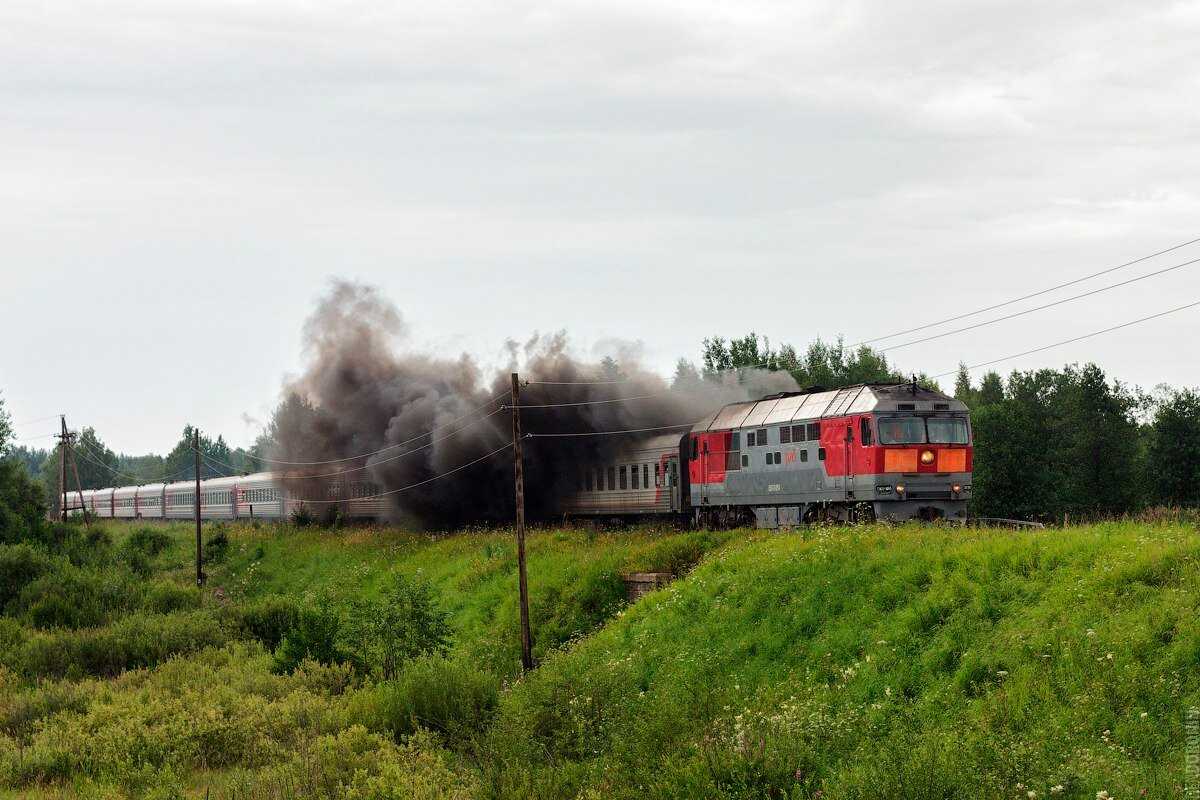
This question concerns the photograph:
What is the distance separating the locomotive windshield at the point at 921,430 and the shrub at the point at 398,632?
13.6 metres

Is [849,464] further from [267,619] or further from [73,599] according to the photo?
[73,599]

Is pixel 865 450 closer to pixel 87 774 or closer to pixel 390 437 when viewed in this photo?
pixel 87 774

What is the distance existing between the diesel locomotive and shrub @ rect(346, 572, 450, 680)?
11.0 meters

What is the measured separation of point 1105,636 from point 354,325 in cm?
4962

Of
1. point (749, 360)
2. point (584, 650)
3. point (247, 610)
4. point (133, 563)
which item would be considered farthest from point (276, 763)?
point (749, 360)

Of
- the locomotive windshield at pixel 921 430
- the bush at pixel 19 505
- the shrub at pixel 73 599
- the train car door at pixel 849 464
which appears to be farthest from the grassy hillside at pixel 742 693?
the bush at pixel 19 505

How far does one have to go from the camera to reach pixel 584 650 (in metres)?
28.2

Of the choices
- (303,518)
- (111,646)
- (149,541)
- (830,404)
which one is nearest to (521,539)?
(830,404)

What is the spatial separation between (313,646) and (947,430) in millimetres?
19510

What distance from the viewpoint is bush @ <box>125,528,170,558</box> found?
63.1 metres

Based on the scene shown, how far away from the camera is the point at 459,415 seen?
170ft

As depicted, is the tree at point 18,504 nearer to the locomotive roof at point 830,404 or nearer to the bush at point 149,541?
the bush at point 149,541

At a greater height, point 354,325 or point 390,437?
point 354,325

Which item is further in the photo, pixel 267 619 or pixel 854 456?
pixel 267 619
